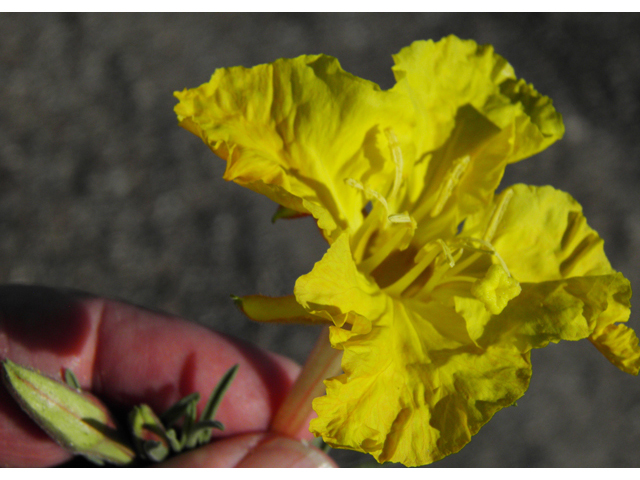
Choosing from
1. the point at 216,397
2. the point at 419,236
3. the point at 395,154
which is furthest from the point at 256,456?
the point at 395,154

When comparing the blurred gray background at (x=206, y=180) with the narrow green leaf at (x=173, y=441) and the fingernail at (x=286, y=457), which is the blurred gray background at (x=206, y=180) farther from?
the narrow green leaf at (x=173, y=441)

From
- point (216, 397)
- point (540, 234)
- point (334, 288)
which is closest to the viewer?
point (334, 288)

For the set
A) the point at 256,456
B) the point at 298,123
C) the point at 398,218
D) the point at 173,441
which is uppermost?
the point at 298,123

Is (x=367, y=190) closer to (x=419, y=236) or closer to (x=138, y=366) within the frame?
(x=419, y=236)

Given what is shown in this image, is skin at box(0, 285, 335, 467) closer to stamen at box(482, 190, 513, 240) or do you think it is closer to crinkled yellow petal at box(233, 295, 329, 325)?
crinkled yellow petal at box(233, 295, 329, 325)

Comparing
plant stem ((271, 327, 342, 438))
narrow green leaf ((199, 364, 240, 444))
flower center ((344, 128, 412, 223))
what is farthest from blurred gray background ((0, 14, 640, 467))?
flower center ((344, 128, 412, 223))

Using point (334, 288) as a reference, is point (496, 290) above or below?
below
